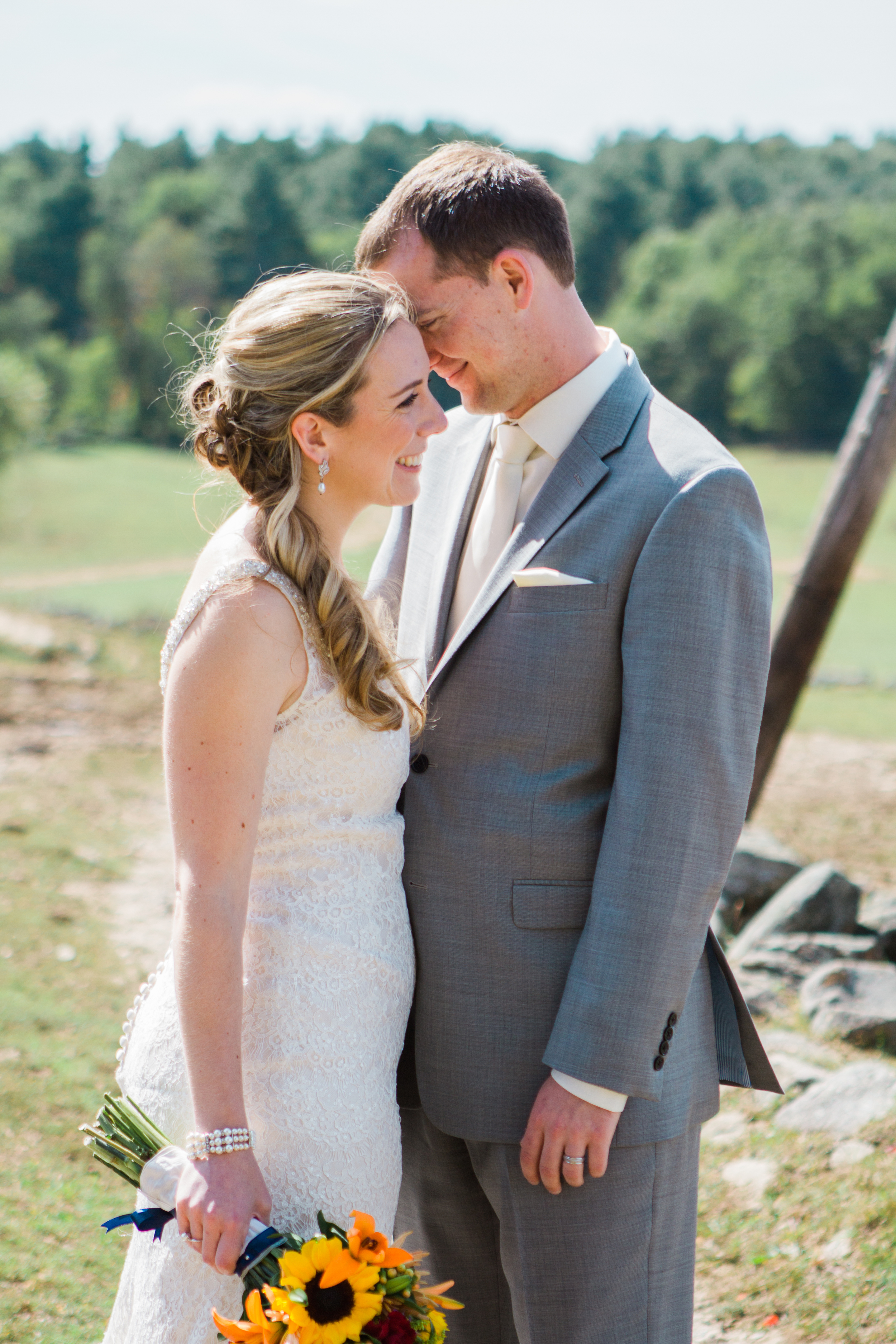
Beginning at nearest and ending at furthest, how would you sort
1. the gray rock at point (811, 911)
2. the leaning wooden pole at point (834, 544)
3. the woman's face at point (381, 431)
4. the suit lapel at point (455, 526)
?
the woman's face at point (381, 431) → the suit lapel at point (455, 526) → the gray rock at point (811, 911) → the leaning wooden pole at point (834, 544)

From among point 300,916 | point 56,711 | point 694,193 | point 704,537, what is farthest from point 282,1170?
point 694,193

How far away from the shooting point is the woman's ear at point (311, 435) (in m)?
2.16

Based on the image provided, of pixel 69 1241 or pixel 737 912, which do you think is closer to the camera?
pixel 69 1241

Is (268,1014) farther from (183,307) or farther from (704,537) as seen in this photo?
(183,307)

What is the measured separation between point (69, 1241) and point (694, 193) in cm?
8753

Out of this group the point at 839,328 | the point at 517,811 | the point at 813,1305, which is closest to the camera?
the point at 517,811

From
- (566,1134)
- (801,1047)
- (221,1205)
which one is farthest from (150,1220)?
(801,1047)

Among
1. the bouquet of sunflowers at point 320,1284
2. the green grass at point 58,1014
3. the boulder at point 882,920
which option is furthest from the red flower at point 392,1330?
the boulder at point 882,920

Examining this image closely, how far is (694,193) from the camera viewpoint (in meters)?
81.4

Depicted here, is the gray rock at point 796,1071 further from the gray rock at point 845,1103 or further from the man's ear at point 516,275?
the man's ear at point 516,275

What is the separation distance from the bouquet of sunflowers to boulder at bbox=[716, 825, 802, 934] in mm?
4627

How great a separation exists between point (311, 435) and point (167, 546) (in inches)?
1223

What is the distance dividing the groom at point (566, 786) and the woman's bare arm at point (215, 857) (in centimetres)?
51

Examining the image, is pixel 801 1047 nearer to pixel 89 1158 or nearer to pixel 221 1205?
pixel 89 1158
